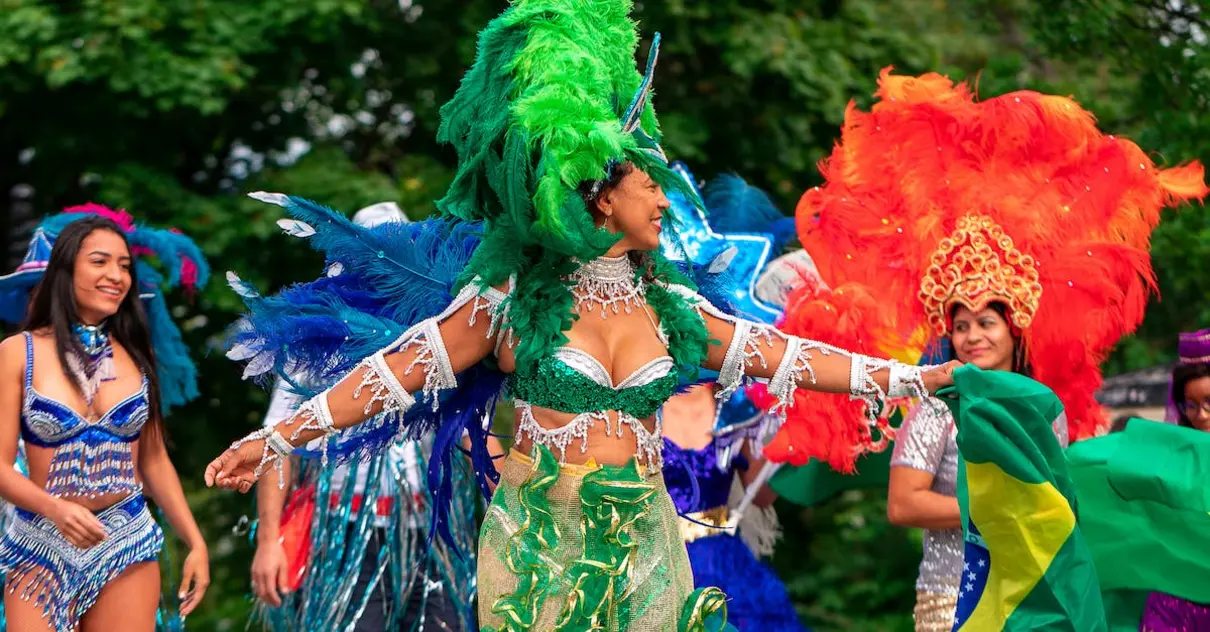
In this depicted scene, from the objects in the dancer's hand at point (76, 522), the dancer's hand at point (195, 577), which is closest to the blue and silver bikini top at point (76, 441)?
the dancer's hand at point (76, 522)

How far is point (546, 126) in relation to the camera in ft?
10.6

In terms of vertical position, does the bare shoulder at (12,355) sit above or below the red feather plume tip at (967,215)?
below

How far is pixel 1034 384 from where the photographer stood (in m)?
3.35

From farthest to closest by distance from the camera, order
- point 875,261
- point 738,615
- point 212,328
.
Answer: point 212,328 < point 738,615 < point 875,261

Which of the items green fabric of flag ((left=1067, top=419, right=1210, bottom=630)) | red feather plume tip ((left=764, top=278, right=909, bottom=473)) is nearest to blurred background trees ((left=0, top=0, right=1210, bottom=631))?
red feather plume tip ((left=764, top=278, right=909, bottom=473))

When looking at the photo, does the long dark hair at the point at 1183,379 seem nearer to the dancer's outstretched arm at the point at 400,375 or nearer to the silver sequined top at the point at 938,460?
the silver sequined top at the point at 938,460

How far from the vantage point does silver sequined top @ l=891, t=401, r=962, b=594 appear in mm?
4160

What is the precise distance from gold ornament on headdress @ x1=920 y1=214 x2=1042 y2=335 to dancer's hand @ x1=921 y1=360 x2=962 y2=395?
0.74 metres

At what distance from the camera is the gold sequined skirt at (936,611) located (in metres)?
4.17

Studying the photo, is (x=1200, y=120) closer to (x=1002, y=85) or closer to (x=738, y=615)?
(x=1002, y=85)

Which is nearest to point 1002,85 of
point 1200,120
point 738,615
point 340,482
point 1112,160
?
point 1200,120

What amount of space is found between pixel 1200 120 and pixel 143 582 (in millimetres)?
4635

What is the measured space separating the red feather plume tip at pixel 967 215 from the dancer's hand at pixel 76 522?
6.77 feet

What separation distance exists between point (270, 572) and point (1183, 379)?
3064 millimetres
